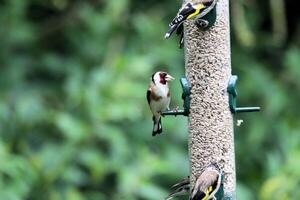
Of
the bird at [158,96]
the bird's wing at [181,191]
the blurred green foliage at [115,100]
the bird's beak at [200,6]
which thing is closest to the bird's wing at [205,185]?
the bird's wing at [181,191]

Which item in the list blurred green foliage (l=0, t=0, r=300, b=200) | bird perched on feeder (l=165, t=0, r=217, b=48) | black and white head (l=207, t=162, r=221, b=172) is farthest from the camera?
blurred green foliage (l=0, t=0, r=300, b=200)

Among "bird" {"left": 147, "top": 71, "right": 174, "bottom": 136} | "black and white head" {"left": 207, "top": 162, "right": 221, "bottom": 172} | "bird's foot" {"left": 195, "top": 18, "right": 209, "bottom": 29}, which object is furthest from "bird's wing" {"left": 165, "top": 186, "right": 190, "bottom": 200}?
"bird's foot" {"left": 195, "top": 18, "right": 209, "bottom": 29}

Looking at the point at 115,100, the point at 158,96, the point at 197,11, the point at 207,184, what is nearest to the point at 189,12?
the point at 197,11

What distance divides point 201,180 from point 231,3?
2848 mm

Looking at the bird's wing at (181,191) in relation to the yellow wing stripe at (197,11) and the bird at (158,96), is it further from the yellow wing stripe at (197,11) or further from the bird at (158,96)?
the yellow wing stripe at (197,11)

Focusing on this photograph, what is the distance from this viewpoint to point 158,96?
614 centimetres

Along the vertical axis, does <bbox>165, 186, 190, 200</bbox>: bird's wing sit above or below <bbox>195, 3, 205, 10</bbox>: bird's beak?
below

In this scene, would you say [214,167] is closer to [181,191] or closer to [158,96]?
[181,191]

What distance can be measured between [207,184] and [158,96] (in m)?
0.87

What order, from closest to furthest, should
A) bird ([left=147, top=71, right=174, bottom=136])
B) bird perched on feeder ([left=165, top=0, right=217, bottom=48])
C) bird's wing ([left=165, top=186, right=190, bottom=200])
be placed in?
bird perched on feeder ([left=165, top=0, right=217, bottom=48]) < bird's wing ([left=165, top=186, right=190, bottom=200]) < bird ([left=147, top=71, right=174, bottom=136])

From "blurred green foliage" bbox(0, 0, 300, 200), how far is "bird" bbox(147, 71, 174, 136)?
150cm

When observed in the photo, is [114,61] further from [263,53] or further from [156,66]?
[263,53]

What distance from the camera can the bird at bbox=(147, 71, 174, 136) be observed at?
20.1 feet

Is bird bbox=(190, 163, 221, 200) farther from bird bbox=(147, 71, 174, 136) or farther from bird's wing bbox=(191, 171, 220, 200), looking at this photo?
bird bbox=(147, 71, 174, 136)
